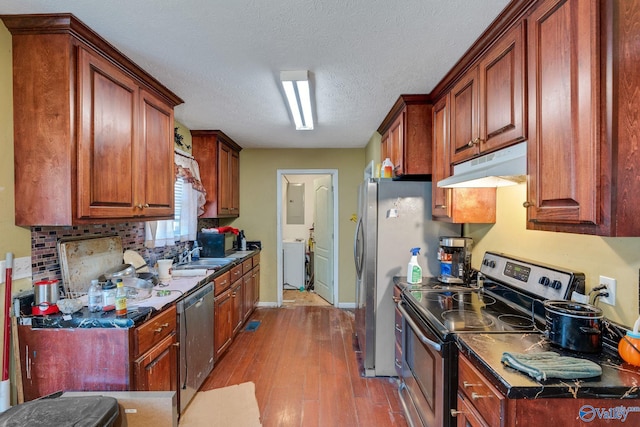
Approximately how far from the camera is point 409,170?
102 inches

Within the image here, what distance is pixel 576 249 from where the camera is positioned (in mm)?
1454

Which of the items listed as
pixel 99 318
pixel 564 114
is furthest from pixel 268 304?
pixel 564 114

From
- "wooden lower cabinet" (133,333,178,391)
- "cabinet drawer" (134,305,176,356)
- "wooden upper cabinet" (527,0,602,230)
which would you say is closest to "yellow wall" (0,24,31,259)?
"cabinet drawer" (134,305,176,356)

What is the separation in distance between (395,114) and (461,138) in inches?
→ 36.6

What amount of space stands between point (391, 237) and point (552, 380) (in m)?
1.65

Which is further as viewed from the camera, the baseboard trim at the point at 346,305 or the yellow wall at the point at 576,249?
the baseboard trim at the point at 346,305

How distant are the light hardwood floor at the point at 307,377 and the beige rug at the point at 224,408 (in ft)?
0.23

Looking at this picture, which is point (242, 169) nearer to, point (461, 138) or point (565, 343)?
point (461, 138)

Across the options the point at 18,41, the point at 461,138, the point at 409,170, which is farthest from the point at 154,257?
the point at 461,138

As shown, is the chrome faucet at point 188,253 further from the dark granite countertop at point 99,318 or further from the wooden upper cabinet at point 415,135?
the wooden upper cabinet at point 415,135

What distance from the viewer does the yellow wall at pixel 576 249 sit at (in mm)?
1208

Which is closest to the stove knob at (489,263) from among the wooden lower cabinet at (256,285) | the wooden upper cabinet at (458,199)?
the wooden upper cabinet at (458,199)

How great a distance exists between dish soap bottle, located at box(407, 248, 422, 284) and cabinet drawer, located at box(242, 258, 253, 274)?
2.03 m

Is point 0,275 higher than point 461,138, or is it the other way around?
point 461,138
